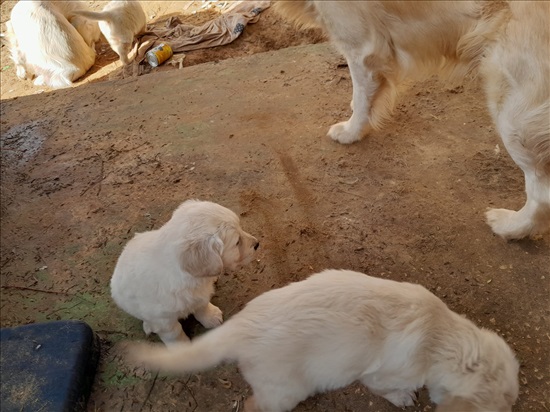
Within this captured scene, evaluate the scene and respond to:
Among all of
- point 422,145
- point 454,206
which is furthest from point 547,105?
point 422,145

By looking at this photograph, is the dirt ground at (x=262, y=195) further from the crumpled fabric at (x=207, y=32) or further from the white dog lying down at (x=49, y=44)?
the white dog lying down at (x=49, y=44)

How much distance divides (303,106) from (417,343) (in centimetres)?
269

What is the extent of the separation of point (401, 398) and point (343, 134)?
6.81ft

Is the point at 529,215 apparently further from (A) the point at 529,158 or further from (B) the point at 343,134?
(B) the point at 343,134

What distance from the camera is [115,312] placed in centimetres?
277

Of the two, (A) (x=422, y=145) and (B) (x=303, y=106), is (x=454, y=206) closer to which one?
(A) (x=422, y=145)

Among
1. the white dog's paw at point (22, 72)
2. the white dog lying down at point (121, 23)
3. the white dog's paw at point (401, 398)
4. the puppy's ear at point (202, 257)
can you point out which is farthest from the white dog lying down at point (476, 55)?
the white dog's paw at point (22, 72)

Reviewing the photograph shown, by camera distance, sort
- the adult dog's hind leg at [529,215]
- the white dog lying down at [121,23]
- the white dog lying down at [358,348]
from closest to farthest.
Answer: the white dog lying down at [358,348]
the adult dog's hind leg at [529,215]
the white dog lying down at [121,23]

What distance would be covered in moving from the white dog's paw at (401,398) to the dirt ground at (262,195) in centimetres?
6

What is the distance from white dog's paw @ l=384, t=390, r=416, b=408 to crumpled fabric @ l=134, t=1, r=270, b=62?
495 centimetres

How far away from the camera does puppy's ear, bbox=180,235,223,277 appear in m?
2.07

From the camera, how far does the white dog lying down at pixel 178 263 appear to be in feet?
6.91

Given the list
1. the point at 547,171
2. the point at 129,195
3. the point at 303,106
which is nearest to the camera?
the point at 547,171

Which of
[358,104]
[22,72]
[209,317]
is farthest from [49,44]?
[209,317]
